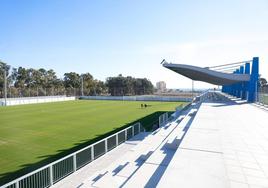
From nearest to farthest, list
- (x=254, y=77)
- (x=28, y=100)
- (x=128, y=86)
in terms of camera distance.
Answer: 1. (x=254, y=77)
2. (x=28, y=100)
3. (x=128, y=86)

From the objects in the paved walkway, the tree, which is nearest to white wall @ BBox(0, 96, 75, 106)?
the tree

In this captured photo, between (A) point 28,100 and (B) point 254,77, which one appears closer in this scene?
(B) point 254,77

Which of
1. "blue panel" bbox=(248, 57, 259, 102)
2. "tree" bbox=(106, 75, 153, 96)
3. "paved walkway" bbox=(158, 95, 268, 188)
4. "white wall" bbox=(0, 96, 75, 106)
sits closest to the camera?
"paved walkway" bbox=(158, 95, 268, 188)

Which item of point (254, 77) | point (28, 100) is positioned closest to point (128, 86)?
point (28, 100)

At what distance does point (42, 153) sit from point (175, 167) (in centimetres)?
882

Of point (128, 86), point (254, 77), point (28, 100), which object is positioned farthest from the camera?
point (128, 86)

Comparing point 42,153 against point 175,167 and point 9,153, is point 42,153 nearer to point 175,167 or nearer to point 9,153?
point 9,153

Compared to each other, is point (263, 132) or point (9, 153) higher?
point (263, 132)

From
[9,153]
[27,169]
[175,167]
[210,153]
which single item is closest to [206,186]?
[175,167]

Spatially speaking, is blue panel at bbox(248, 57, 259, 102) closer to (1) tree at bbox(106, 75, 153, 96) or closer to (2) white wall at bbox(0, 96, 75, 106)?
(2) white wall at bbox(0, 96, 75, 106)

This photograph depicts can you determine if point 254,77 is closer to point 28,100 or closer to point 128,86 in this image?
point 28,100

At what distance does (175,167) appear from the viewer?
4.95m

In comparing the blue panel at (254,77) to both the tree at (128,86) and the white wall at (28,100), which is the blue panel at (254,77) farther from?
the tree at (128,86)

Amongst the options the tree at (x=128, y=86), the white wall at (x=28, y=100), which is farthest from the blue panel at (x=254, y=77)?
the tree at (x=128, y=86)
